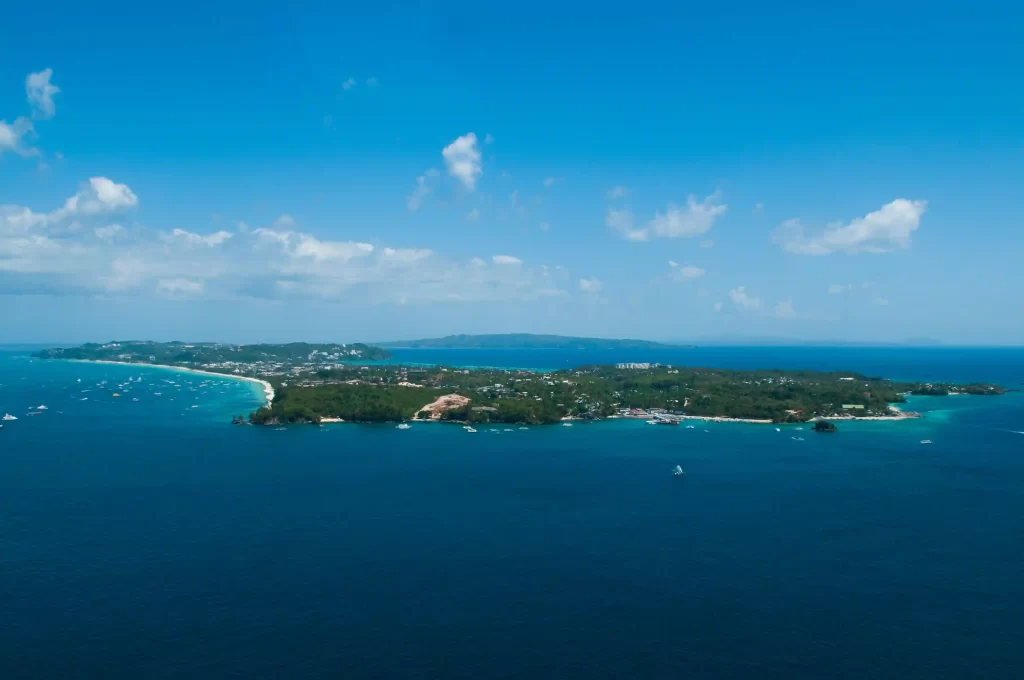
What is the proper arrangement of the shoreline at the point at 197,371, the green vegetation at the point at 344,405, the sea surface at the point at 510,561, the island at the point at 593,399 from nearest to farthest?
the sea surface at the point at 510,561
the green vegetation at the point at 344,405
the island at the point at 593,399
the shoreline at the point at 197,371

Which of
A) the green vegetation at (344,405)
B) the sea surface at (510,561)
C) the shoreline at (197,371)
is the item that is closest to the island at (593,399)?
the green vegetation at (344,405)

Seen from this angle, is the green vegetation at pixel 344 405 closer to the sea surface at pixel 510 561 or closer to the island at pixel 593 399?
the island at pixel 593 399

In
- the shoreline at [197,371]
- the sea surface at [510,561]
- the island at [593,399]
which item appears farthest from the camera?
the shoreline at [197,371]

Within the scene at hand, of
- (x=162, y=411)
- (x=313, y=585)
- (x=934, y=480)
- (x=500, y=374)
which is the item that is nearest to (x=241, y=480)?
(x=313, y=585)

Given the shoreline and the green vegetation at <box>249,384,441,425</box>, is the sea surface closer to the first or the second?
the green vegetation at <box>249,384,441,425</box>

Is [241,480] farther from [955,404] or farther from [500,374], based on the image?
[955,404]
